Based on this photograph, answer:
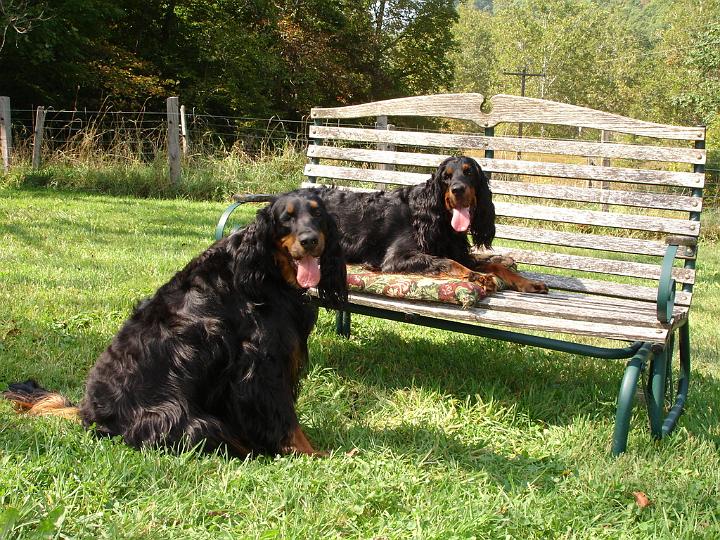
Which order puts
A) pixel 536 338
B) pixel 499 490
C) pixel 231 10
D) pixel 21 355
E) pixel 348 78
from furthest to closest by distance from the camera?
pixel 348 78, pixel 231 10, pixel 21 355, pixel 536 338, pixel 499 490

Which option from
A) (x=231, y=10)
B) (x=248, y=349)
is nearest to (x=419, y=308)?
(x=248, y=349)

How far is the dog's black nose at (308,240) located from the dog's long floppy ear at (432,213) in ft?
4.54

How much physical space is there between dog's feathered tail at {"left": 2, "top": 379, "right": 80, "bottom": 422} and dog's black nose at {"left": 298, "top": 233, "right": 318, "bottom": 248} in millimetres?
1203

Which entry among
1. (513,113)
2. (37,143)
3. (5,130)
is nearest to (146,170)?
(37,143)

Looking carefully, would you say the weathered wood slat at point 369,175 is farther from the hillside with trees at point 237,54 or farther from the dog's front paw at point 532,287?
the hillside with trees at point 237,54

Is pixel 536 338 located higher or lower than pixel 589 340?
higher

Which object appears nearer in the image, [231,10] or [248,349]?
[248,349]

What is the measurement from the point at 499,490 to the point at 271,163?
1026cm

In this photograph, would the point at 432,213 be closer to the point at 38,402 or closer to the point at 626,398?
the point at 626,398

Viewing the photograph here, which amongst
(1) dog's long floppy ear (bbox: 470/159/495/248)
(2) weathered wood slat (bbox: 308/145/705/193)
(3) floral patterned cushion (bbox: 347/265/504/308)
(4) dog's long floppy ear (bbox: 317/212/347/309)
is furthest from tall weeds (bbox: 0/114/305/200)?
(4) dog's long floppy ear (bbox: 317/212/347/309)

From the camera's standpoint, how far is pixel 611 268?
13.9 feet

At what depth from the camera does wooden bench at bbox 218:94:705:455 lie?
3.19 m

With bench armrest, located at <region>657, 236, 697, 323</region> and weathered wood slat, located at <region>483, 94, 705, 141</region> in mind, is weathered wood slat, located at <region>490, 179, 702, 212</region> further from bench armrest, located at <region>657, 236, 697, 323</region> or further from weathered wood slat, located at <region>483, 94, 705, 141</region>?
bench armrest, located at <region>657, 236, 697, 323</region>

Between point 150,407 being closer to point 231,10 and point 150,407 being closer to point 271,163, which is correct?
point 271,163
